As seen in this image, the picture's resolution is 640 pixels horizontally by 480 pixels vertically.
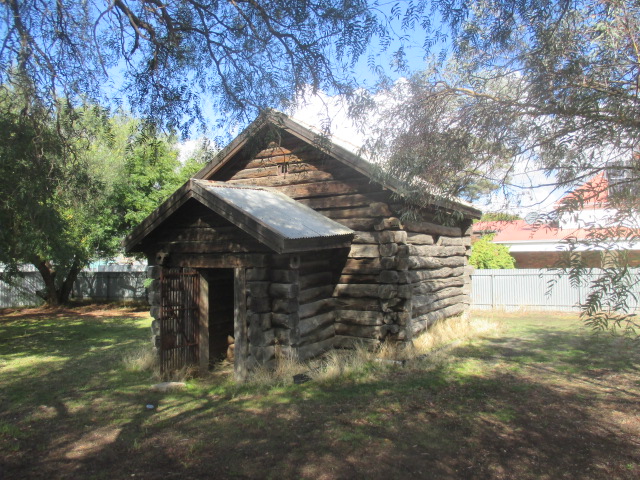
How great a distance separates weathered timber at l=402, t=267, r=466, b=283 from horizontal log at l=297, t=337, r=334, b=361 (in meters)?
2.07

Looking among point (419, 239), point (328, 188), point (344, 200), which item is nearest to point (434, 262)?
point (419, 239)

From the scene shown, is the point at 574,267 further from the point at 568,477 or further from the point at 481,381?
the point at 481,381

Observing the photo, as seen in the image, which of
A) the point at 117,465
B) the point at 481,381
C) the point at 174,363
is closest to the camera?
the point at 117,465

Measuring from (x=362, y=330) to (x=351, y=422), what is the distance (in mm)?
3623

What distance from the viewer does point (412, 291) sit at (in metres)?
10.1

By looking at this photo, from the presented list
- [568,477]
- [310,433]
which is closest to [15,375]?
[310,433]

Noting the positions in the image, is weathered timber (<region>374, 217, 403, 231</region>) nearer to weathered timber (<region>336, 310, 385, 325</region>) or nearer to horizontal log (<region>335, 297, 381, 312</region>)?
horizontal log (<region>335, 297, 381, 312</region>)

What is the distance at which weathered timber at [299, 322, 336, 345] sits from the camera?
8.98 m

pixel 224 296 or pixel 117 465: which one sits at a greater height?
pixel 224 296

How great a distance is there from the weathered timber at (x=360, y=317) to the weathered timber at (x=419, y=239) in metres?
1.81

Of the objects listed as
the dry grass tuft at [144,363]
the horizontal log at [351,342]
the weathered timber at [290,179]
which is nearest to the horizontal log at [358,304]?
the horizontal log at [351,342]

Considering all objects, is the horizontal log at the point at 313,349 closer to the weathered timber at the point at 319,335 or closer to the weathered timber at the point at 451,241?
the weathered timber at the point at 319,335

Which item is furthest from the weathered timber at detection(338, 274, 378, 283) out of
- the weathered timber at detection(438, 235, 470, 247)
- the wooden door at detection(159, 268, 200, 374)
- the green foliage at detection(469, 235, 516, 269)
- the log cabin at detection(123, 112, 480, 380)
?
the green foliage at detection(469, 235, 516, 269)

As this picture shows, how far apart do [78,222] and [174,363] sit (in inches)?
508
